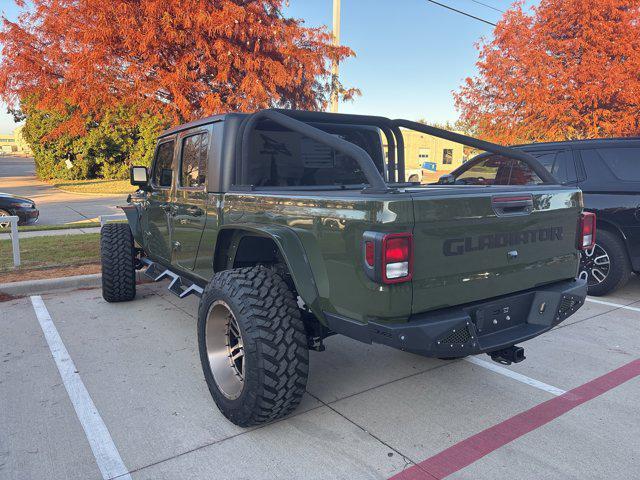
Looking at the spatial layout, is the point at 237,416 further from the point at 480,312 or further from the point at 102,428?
the point at 480,312

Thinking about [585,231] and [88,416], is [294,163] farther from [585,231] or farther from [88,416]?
[88,416]

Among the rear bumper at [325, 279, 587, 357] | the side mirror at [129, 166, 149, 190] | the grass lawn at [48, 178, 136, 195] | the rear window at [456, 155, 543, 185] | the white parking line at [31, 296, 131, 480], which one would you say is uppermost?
the rear window at [456, 155, 543, 185]

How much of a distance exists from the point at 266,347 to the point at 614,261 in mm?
4799

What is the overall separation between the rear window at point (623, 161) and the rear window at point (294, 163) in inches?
135

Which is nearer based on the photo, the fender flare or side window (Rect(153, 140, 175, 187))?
the fender flare

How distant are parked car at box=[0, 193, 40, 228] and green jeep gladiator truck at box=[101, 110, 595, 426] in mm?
10732

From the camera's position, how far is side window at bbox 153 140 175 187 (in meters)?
4.59

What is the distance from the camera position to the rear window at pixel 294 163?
12.0ft

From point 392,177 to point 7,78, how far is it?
8055 mm

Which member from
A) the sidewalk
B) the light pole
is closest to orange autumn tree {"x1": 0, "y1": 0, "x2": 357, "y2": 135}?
the light pole

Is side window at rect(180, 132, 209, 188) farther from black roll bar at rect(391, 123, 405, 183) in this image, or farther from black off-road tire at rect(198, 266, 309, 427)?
black roll bar at rect(391, 123, 405, 183)

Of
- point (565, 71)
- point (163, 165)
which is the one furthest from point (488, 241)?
point (565, 71)

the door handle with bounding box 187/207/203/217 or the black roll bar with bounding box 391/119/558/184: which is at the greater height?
the black roll bar with bounding box 391/119/558/184

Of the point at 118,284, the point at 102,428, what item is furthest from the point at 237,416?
the point at 118,284
